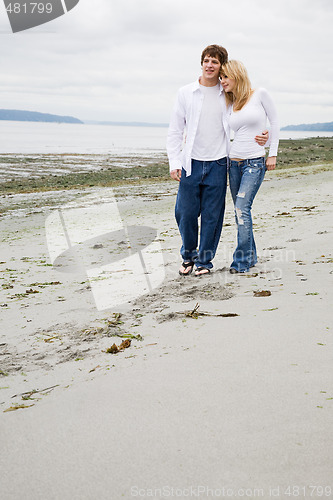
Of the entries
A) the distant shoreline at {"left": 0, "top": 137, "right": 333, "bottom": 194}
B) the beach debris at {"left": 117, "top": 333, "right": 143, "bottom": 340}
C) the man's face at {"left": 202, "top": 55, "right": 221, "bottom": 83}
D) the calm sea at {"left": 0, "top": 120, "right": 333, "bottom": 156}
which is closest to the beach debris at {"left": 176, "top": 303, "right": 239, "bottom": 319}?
the beach debris at {"left": 117, "top": 333, "right": 143, "bottom": 340}

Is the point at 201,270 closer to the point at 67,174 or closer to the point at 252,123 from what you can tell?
the point at 252,123

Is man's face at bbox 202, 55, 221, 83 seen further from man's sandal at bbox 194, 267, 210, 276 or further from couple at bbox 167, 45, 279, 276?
man's sandal at bbox 194, 267, 210, 276

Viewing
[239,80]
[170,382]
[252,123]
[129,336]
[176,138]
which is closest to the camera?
[170,382]

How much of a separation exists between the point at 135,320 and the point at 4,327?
1.06 m

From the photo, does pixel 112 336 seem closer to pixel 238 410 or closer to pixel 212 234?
pixel 238 410

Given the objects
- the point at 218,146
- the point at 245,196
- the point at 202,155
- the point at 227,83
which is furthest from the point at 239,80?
the point at 245,196

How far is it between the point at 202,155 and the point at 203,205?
1.59 feet

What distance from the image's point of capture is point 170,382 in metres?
2.28

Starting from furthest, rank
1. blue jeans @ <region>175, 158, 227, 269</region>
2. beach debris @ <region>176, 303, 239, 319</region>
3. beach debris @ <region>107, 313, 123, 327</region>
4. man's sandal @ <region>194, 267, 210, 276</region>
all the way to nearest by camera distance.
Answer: man's sandal @ <region>194, 267, 210, 276</region>
blue jeans @ <region>175, 158, 227, 269</region>
beach debris @ <region>107, 313, 123, 327</region>
beach debris @ <region>176, 303, 239, 319</region>

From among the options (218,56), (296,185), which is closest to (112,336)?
(218,56)

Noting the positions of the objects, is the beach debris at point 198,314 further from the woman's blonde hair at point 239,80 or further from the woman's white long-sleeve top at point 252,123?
the woman's blonde hair at point 239,80

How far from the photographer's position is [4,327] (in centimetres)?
372

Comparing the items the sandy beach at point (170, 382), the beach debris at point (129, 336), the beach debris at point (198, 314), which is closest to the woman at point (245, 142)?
the sandy beach at point (170, 382)

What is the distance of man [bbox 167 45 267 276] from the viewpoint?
4.24 meters
